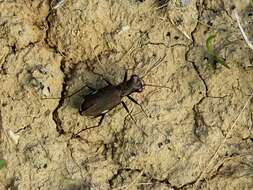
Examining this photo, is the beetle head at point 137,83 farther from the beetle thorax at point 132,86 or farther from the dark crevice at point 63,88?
the dark crevice at point 63,88

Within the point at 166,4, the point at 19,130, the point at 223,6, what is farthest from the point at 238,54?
the point at 19,130

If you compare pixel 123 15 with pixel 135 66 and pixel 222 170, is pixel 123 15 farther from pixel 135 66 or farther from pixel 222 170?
pixel 222 170

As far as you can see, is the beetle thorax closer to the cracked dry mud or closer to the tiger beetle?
the tiger beetle

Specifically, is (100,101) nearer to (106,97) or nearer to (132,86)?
(106,97)

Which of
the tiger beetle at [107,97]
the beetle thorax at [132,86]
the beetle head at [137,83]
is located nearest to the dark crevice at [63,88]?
the tiger beetle at [107,97]

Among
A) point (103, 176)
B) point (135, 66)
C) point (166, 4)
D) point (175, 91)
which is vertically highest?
point (166, 4)

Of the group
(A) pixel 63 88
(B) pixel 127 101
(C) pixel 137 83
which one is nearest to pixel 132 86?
(C) pixel 137 83
